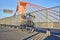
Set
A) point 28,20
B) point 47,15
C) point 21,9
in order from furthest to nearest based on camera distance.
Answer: point 21,9
point 28,20
point 47,15

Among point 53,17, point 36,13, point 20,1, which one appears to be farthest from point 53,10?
point 20,1

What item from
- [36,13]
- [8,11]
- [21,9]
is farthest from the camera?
[8,11]

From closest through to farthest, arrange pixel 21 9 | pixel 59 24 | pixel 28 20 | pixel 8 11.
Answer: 1. pixel 59 24
2. pixel 28 20
3. pixel 21 9
4. pixel 8 11

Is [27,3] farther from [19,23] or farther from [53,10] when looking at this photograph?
[53,10]

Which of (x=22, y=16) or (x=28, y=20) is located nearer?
(x=28, y=20)

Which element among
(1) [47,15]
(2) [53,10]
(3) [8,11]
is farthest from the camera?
(3) [8,11]

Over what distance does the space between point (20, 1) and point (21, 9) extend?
162 cm

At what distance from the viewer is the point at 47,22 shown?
818 centimetres

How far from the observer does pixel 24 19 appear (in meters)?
13.2

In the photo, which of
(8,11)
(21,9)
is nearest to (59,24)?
(21,9)

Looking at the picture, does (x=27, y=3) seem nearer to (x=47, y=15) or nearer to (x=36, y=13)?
(x=36, y=13)

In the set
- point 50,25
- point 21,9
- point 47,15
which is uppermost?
point 21,9

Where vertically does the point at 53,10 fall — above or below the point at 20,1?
below

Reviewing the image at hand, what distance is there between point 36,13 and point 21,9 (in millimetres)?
9705
